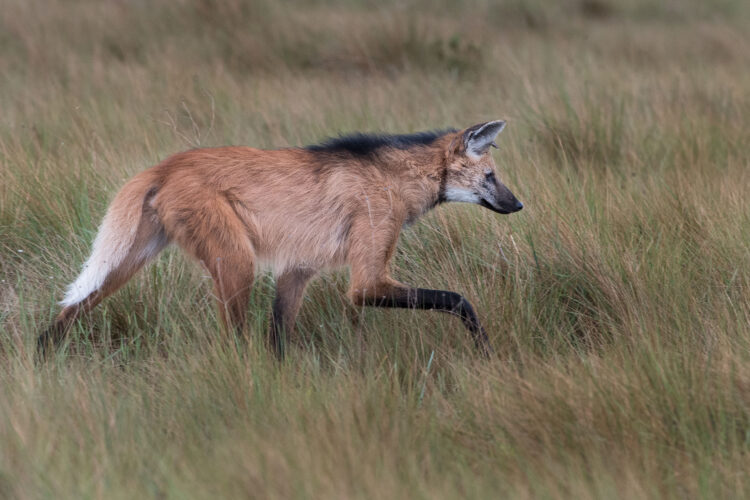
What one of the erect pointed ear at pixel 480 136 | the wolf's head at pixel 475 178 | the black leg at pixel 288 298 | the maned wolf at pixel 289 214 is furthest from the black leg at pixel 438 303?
the erect pointed ear at pixel 480 136

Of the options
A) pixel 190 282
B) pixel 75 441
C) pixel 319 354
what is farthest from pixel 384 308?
pixel 75 441

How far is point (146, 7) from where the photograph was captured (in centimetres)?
884

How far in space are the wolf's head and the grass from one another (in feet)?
0.70

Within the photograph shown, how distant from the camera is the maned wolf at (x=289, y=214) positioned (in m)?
3.15

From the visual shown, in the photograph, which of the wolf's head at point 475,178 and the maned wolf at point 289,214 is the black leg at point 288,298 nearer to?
the maned wolf at point 289,214

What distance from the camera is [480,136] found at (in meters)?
3.62

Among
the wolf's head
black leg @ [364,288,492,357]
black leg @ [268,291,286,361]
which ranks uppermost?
the wolf's head

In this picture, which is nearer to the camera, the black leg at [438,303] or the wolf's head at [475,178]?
the black leg at [438,303]

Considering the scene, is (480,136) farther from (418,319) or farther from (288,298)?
(288,298)

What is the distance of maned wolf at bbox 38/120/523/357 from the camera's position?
10.3 ft

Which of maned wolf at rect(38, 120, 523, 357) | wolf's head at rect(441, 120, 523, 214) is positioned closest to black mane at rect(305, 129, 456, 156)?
maned wolf at rect(38, 120, 523, 357)

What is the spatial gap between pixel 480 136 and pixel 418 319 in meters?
0.89

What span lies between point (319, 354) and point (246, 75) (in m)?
4.56

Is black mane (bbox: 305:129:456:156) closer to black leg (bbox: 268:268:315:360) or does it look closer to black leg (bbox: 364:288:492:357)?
black leg (bbox: 268:268:315:360)
